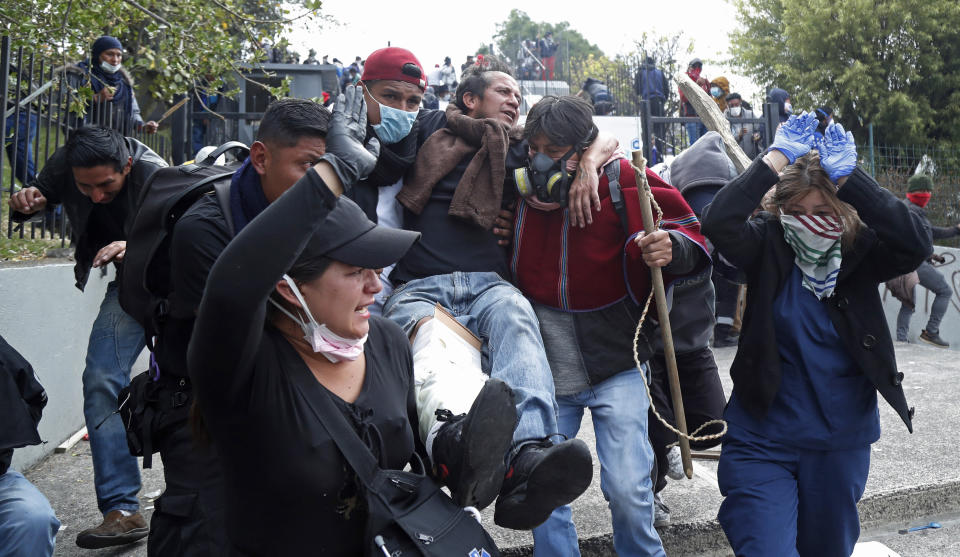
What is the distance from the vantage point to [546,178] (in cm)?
347

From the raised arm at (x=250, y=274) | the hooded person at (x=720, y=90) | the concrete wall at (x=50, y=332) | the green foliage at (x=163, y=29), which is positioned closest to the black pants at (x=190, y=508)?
the raised arm at (x=250, y=274)

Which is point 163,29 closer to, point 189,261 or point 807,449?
point 189,261

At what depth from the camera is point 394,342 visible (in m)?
2.55

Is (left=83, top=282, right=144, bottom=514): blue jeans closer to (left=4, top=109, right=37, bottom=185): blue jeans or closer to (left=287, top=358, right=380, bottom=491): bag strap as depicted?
(left=4, top=109, right=37, bottom=185): blue jeans

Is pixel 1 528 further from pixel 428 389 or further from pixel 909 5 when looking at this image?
pixel 909 5

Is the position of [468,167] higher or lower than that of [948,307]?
higher

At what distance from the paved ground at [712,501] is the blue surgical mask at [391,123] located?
2037 mm

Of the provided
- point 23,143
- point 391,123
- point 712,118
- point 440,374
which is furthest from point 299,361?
point 23,143

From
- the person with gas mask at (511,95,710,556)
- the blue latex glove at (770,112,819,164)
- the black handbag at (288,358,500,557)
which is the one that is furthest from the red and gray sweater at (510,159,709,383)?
the black handbag at (288,358,500,557)

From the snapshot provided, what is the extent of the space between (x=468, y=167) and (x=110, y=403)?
83.3 inches

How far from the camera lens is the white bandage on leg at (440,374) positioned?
8.44ft

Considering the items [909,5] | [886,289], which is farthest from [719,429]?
[909,5]

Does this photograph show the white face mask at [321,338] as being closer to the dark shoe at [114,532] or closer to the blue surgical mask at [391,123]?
the blue surgical mask at [391,123]

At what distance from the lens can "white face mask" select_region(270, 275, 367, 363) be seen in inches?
86.8
